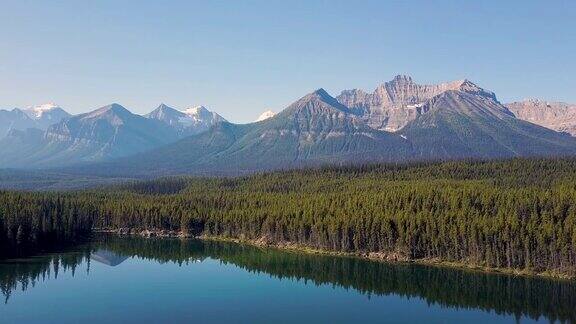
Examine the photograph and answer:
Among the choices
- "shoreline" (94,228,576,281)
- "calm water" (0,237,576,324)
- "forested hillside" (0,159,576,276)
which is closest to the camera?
"calm water" (0,237,576,324)

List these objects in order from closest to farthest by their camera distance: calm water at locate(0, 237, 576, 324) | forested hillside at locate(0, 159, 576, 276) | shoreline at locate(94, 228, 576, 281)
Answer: calm water at locate(0, 237, 576, 324), shoreline at locate(94, 228, 576, 281), forested hillside at locate(0, 159, 576, 276)

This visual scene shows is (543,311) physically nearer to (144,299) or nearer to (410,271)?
(410,271)

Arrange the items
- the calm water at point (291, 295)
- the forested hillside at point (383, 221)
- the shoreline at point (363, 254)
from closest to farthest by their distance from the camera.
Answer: the calm water at point (291, 295)
the shoreline at point (363, 254)
the forested hillside at point (383, 221)

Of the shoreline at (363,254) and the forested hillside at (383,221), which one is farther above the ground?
the forested hillside at (383,221)

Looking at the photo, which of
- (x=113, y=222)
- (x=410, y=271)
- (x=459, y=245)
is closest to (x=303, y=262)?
(x=410, y=271)

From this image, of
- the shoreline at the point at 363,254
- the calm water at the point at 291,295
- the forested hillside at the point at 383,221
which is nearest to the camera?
the calm water at the point at 291,295
